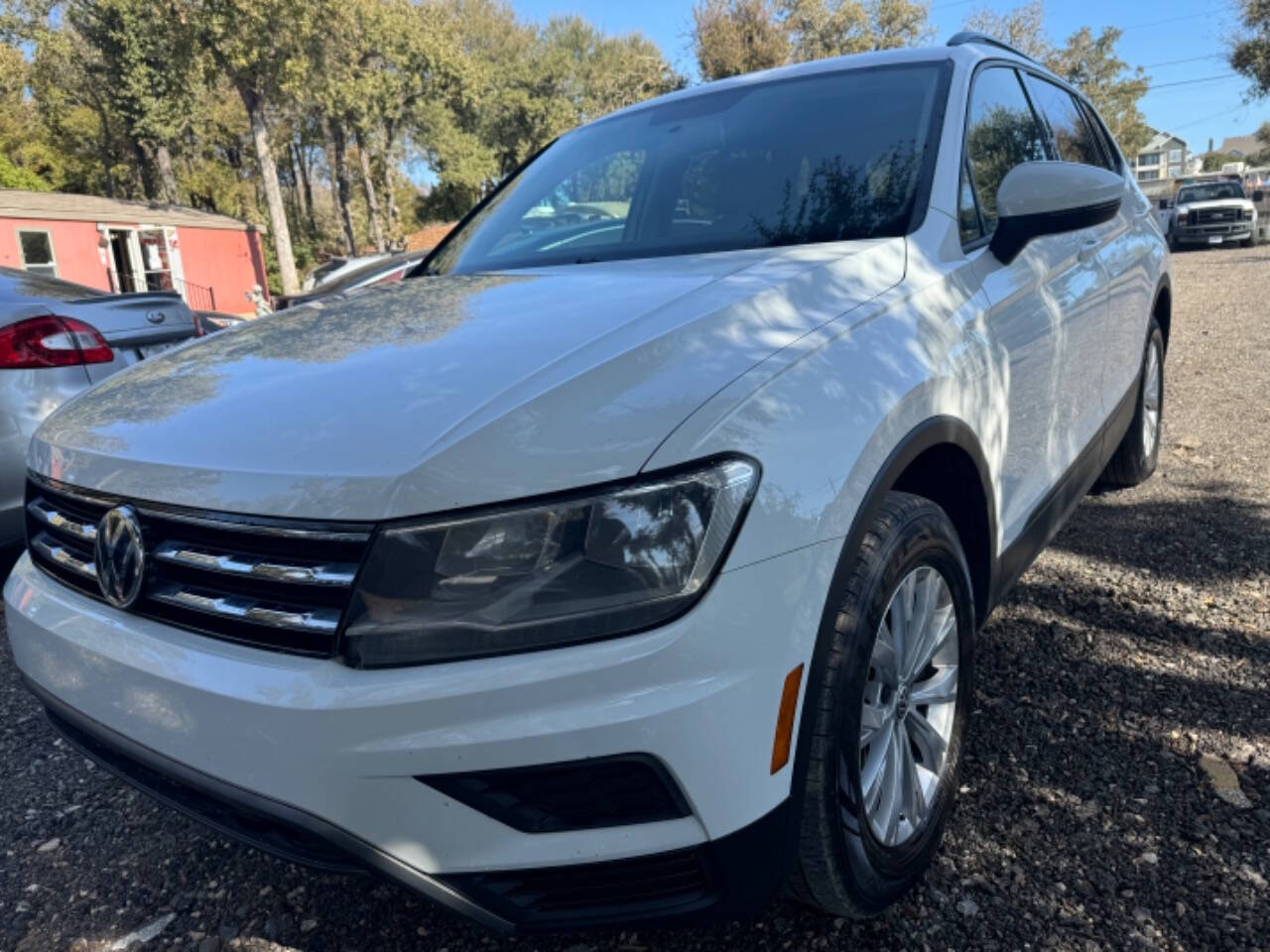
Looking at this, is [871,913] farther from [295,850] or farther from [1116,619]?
[1116,619]

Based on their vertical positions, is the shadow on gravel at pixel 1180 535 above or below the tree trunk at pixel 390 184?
below

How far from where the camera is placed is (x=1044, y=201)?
221 centimetres

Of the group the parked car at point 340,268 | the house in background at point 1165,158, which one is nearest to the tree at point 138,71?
the parked car at point 340,268

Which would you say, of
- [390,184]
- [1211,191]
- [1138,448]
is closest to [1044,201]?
[1138,448]

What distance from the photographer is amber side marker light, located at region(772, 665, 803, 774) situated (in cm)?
138

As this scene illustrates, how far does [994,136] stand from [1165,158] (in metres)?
122

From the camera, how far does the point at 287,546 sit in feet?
4.65

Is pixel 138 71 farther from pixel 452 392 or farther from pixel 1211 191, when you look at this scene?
pixel 452 392

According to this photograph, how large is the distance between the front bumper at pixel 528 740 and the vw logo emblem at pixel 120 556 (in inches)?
9.0

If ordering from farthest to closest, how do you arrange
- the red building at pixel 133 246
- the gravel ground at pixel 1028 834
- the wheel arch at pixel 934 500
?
the red building at pixel 133 246, the gravel ground at pixel 1028 834, the wheel arch at pixel 934 500

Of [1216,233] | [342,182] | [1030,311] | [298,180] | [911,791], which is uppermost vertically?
[298,180]

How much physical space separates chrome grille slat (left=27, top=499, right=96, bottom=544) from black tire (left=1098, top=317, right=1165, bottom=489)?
3856 millimetres

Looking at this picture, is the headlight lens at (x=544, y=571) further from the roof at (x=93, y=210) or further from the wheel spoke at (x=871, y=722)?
the roof at (x=93, y=210)

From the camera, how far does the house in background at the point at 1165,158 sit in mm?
99062
